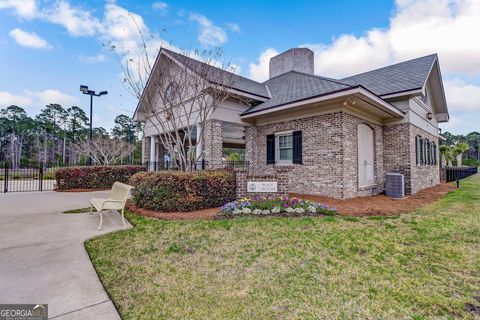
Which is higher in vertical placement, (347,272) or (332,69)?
(332,69)

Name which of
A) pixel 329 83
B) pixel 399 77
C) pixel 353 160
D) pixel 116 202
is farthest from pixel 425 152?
pixel 116 202

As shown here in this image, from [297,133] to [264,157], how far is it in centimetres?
226

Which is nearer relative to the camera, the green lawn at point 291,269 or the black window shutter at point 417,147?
the green lawn at point 291,269

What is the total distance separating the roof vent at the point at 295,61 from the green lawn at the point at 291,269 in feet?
39.0

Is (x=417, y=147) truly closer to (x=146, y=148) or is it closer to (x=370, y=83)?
(x=370, y=83)

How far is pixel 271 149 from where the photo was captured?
35.1ft

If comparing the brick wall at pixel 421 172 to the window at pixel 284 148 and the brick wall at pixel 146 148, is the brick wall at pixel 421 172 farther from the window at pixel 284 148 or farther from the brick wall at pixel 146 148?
the brick wall at pixel 146 148

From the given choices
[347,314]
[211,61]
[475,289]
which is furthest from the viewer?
[211,61]

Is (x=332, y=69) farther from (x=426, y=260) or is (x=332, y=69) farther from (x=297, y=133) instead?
(x=426, y=260)

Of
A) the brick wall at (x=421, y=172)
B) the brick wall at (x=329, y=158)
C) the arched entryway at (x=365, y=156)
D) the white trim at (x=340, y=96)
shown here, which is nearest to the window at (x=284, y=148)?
the brick wall at (x=329, y=158)

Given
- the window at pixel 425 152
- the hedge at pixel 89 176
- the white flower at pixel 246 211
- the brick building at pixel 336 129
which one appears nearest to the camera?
the white flower at pixel 246 211

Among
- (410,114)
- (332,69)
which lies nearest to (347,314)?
(410,114)

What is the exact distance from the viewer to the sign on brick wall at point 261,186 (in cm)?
698

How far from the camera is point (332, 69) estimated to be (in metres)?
22.6
